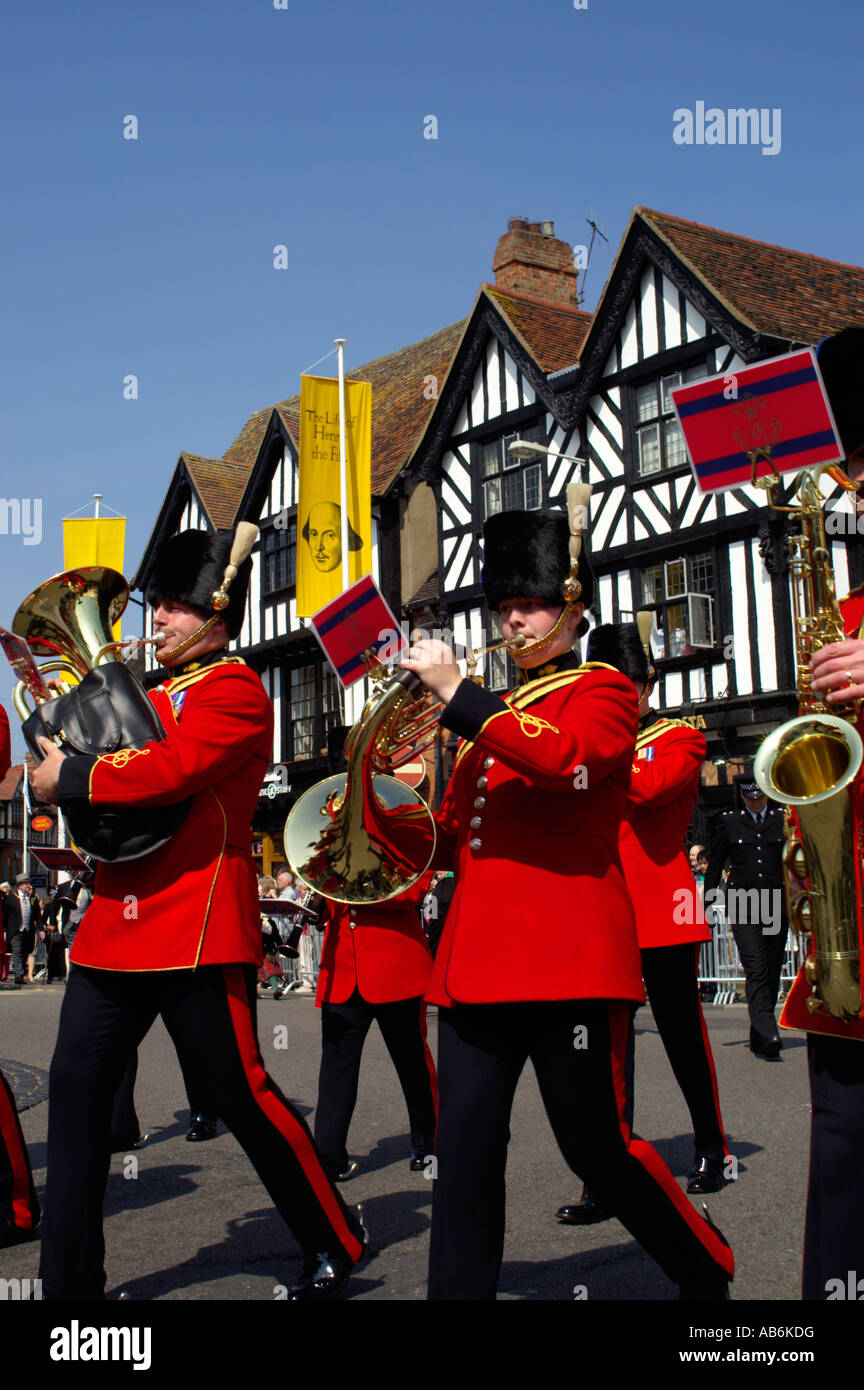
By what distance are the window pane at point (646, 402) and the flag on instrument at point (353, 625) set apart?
15.0 m

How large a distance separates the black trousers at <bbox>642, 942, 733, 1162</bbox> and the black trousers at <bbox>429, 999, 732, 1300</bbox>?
2191mm

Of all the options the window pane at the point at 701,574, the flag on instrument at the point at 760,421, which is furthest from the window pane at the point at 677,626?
the flag on instrument at the point at 760,421

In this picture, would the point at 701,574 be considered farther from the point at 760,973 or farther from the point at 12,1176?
the point at 12,1176

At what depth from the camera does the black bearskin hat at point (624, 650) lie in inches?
247

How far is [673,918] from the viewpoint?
5.92 m

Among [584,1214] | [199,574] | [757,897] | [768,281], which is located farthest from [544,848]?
[768,281]

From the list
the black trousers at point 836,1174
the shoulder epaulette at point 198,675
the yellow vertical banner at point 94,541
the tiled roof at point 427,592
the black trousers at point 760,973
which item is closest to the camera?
the black trousers at point 836,1174

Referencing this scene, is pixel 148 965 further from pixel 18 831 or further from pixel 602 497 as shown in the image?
pixel 18 831

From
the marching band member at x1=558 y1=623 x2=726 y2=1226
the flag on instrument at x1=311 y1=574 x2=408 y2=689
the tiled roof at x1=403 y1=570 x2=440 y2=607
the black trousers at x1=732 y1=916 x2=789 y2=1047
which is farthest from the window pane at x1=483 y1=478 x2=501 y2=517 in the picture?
the marching band member at x1=558 y1=623 x2=726 y2=1226

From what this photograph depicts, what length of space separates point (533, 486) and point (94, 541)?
793cm

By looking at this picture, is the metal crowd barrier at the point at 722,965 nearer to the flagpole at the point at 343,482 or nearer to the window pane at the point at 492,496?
the flagpole at the point at 343,482

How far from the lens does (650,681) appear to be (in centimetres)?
645

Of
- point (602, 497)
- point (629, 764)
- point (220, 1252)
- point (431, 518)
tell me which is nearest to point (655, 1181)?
point (629, 764)

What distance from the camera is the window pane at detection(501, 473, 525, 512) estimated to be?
25.0 metres
